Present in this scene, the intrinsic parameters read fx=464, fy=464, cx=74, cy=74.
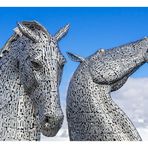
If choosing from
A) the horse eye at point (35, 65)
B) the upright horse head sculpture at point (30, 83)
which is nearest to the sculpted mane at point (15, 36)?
the upright horse head sculpture at point (30, 83)

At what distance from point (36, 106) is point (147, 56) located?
266 centimetres

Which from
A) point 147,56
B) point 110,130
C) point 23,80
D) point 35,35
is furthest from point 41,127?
point 147,56

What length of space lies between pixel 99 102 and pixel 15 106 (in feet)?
6.69

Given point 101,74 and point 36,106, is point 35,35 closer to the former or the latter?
point 36,106

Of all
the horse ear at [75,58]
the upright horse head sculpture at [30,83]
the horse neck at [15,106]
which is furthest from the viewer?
the horse ear at [75,58]

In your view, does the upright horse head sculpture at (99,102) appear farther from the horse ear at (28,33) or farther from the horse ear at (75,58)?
the horse ear at (28,33)

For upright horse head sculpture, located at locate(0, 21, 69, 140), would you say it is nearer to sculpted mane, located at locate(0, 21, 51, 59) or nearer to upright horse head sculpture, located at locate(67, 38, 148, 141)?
sculpted mane, located at locate(0, 21, 51, 59)

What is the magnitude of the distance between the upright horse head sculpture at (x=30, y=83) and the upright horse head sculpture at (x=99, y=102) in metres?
1.83

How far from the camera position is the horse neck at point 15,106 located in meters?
3.33

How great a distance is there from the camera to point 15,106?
3.34m

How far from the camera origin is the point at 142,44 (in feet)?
18.4

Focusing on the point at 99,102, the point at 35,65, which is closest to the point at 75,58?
the point at 99,102

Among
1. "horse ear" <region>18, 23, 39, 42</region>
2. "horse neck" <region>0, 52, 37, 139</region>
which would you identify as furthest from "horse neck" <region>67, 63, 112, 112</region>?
"horse ear" <region>18, 23, 39, 42</region>

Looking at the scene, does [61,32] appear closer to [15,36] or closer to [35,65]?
[15,36]
